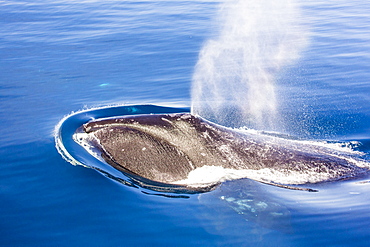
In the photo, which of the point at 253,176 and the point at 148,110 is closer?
the point at 253,176

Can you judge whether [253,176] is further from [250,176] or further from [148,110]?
[148,110]

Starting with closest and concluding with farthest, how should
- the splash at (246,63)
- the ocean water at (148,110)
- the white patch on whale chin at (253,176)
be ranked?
the ocean water at (148,110), the white patch on whale chin at (253,176), the splash at (246,63)

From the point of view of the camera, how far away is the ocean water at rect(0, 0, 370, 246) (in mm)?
7188

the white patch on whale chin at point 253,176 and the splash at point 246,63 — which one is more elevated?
the splash at point 246,63

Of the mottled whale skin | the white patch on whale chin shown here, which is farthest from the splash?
the white patch on whale chin

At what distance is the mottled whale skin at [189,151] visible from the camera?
864cm

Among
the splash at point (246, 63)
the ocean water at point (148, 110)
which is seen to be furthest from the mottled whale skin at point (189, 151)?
the splash at point (246, 63)

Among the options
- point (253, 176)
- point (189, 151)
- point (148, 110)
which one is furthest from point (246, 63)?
point (253, 176)

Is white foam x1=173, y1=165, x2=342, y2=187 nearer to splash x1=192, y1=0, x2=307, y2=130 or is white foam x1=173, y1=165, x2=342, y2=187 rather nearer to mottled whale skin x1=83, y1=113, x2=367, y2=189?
mottled whale skin x1=83, y1=113, x2=367, y2=189

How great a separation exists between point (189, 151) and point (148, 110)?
349 centimetres

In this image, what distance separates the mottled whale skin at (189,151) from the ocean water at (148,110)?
1.54 ft

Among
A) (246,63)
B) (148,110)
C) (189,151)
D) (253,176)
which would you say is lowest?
(253,176)

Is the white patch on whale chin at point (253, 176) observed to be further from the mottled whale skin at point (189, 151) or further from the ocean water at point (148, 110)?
the ocean water at point (148, 110)

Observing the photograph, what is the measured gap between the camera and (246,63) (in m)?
17.5
